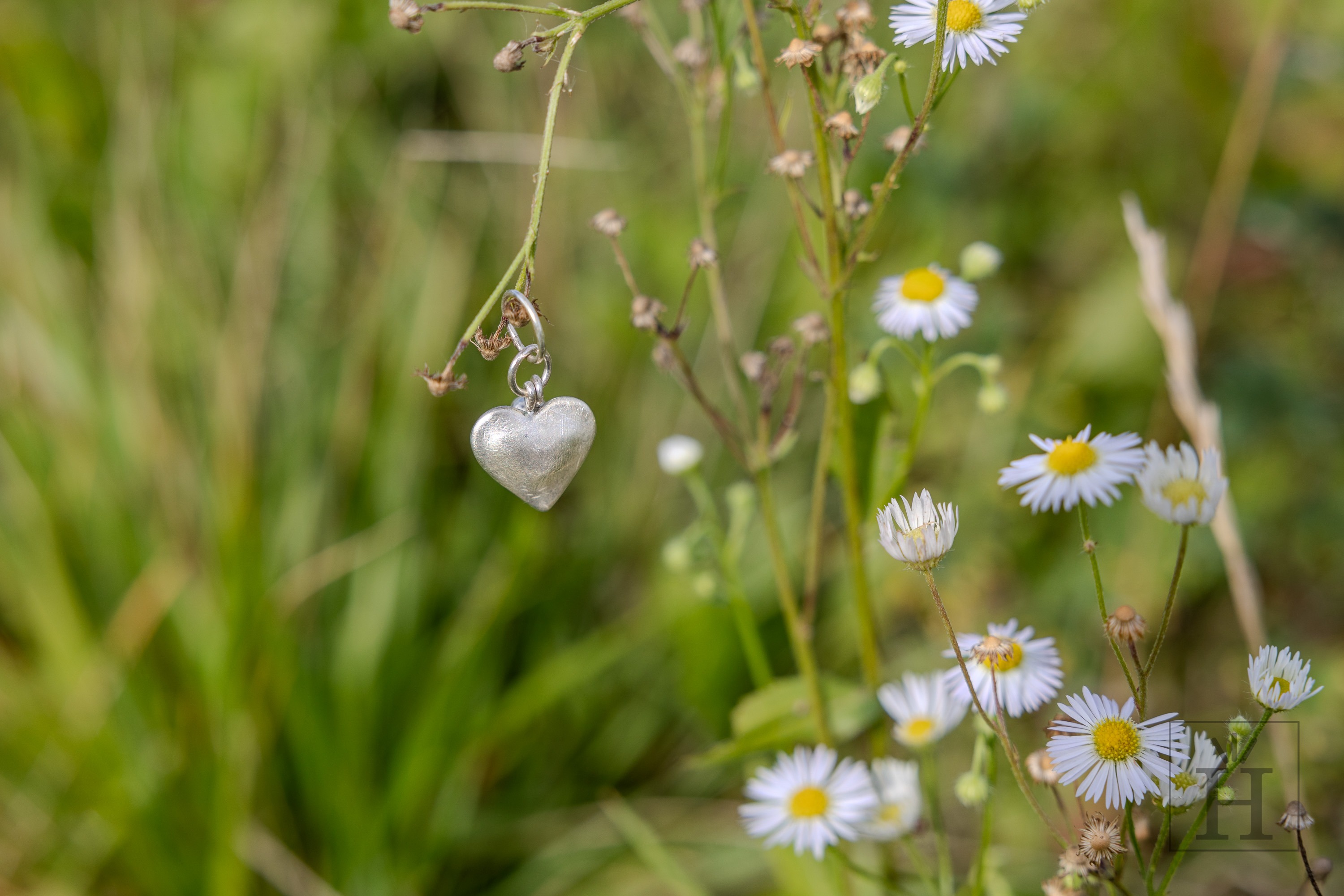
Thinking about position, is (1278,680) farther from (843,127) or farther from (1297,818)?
(843,127)

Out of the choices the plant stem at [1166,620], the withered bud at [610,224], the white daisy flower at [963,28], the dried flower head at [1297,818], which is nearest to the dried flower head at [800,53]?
the white daisy flower at [963,28]

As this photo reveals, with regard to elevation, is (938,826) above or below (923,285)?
below

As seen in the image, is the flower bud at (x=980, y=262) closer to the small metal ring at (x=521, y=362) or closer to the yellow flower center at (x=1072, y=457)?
the yellow flower center at (x=1072, y=457)

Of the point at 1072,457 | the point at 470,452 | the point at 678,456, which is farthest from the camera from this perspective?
the point at 470,452

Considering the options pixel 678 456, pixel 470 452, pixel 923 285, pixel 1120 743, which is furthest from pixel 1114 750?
pixel 470 452

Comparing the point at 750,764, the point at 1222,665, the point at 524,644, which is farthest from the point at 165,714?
Answer: the point at 1222,665

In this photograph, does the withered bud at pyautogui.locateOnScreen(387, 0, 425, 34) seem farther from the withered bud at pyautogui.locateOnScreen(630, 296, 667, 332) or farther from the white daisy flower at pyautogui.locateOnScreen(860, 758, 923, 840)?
the white daisy flower at pyautogui.locateOnScreen(860, 758, 923, 840)

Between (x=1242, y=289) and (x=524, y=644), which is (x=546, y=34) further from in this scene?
(x=1242, y=289)
